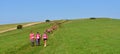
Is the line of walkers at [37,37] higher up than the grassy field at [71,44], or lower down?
higher up

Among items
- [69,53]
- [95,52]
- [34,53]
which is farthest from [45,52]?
[95,52]

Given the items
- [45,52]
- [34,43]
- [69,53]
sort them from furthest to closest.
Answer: [34,43] → [45,52] → [69,53]

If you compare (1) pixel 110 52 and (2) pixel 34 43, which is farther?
(2) pixel 34 43

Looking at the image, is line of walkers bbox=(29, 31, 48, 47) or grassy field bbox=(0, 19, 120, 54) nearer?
grassy field bbox=(0, 19, 120, 54)

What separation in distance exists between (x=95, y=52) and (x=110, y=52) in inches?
54.1

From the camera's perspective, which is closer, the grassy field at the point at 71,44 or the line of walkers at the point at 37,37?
the grassy field at the point at 71,44

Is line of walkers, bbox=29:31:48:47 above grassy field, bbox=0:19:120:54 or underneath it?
above

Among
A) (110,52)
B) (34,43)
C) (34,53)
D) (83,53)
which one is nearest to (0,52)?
(34,53)

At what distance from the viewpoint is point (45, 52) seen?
33.0 metres

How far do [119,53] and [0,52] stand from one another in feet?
46.3

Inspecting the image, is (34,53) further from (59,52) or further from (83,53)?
(83,53)

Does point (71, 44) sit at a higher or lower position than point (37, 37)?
lower

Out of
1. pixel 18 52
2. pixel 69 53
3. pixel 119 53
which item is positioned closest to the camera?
pixel 119 53

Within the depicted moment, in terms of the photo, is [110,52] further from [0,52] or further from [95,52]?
[0,52]
